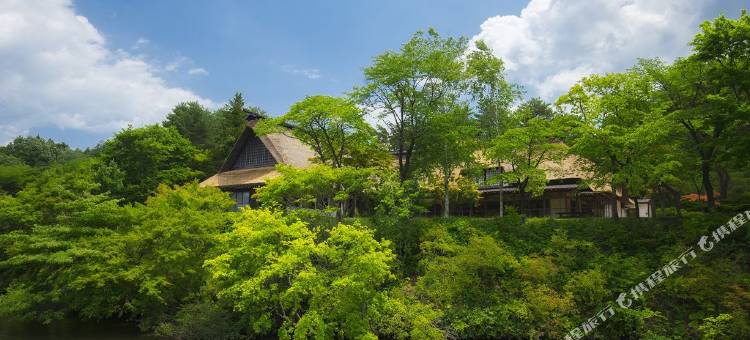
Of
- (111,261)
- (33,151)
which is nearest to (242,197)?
(111,261)

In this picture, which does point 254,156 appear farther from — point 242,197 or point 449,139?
point 449,139

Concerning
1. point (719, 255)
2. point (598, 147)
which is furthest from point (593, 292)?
point (598, 147)

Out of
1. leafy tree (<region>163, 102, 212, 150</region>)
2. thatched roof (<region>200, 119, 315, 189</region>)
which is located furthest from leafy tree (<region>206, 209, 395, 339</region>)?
leafy tree (<region>163, 102, 212, 150</region>)

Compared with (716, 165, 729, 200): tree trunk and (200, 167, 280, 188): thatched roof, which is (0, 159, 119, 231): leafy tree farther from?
(716, 165, 729, 200): tree trunk

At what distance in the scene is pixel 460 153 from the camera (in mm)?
23094

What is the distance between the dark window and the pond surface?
1412 centimetres

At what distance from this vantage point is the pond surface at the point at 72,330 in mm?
16734

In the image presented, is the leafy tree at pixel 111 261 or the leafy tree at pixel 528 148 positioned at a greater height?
the leafy tree at pixel 528 148

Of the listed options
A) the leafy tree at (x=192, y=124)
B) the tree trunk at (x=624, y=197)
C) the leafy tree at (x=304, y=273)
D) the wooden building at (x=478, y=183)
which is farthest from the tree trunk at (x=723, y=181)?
the leafy tree at (x=192, y=124)

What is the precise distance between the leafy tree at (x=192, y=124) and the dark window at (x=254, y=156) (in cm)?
1524

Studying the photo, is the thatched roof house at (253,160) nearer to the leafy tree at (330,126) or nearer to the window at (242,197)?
the window at (242,197)

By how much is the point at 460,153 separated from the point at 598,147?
6625mm

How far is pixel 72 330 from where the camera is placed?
18031 mm

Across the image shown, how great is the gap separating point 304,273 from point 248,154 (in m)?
22.1
